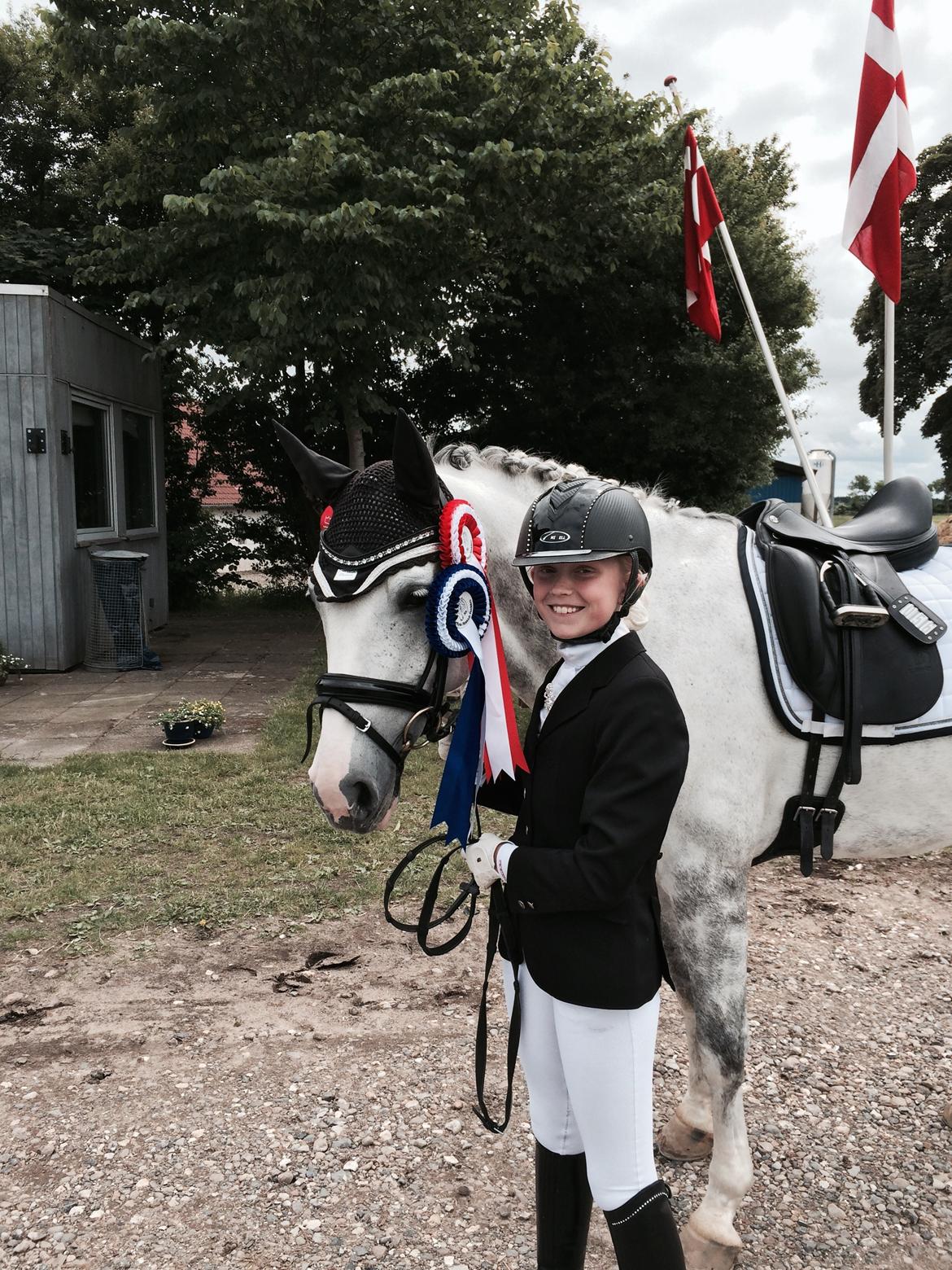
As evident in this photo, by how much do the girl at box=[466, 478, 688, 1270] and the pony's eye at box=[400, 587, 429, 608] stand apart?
308 mm

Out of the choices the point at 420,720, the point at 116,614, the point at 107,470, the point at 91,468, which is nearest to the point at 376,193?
the point at 91,468

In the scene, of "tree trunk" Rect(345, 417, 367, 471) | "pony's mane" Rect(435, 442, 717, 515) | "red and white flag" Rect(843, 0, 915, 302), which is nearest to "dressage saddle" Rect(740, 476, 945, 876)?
"pony's mane" Rect(435, 442, 717, 515)

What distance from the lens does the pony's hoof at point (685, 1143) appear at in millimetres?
2592

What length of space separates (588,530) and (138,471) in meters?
12.7

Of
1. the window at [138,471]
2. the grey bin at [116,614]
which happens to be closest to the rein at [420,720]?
the grey bin at [116,614]

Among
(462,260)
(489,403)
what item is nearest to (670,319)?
(489,403)

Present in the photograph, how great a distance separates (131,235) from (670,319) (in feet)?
26.9

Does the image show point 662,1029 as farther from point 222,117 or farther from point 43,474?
point 222,117

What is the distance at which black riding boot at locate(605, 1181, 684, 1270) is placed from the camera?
166 centimetres

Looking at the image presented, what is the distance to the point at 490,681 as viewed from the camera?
196 centimetres

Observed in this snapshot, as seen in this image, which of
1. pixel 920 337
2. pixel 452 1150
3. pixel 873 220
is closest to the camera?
pixel 452 1150

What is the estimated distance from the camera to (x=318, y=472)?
2170mm

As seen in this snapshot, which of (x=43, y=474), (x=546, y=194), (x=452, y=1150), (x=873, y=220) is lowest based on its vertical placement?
(x=452, y=1150)

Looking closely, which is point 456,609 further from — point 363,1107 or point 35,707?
point 35,707
